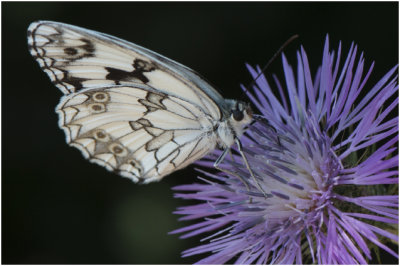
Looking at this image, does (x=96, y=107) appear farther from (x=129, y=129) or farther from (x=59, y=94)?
(x=59, y=94)

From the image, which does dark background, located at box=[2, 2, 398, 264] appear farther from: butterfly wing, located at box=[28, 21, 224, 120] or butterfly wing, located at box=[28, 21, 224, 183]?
butterfly wing, located at box=[28, 21, 224, 120]

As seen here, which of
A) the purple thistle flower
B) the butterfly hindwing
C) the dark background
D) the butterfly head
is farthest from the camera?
the dark background

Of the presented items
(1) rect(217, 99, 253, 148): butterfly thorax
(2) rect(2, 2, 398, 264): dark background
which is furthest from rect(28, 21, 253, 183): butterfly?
(2) rect(2, 2, 398, 264): dark background

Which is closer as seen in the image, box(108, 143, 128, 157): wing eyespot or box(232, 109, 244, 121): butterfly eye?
box(232, 109, 244, 121): butterfly eye

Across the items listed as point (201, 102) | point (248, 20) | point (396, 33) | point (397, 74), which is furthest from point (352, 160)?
point (248, 20)

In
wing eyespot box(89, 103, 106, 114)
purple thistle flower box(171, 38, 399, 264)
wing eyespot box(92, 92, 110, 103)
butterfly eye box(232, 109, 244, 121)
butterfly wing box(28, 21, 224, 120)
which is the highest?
butterfly wing box(28, 21, 224, 120)
